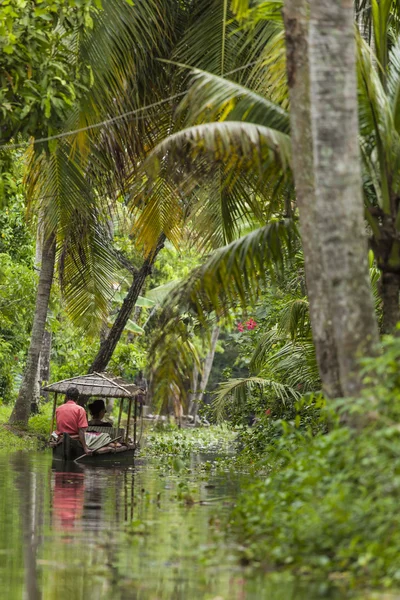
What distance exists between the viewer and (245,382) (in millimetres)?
19531

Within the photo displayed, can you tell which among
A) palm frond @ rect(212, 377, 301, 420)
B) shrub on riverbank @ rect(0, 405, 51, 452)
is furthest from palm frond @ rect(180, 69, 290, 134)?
shrub on riverbank @ rect(0, 405, 51, 452)

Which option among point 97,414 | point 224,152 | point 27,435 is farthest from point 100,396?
point 224,152

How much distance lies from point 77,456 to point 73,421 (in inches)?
24.9

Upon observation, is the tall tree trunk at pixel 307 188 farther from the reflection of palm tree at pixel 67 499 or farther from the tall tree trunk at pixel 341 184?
the reflection of palm tree at pixel 67 499

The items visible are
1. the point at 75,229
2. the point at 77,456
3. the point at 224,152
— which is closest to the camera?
the point at 224,152

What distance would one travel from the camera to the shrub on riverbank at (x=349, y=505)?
7004 mm

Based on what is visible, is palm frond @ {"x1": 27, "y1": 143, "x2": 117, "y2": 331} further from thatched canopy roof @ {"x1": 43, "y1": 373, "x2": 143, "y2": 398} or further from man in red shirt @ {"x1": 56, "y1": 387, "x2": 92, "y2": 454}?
man in red shirt @ {"x1": 56, "y1": 387, "x2": 92, "y2": 454}

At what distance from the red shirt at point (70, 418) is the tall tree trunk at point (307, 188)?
10.1m

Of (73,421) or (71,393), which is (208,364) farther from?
(73,421)

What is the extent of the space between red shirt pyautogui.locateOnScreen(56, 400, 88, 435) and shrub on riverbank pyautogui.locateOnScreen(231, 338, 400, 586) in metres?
11.1

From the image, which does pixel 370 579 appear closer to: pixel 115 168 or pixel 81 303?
pixel 115 168

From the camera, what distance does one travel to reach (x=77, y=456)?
64.3ft

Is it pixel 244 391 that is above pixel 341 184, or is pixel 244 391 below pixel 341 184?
below

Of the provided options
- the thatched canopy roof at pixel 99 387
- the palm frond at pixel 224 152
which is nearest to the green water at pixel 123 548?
the palm frond at pixel 224 152
